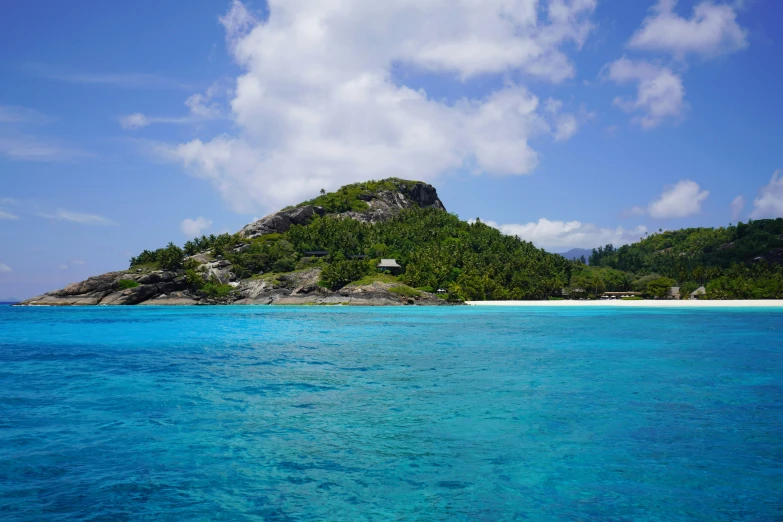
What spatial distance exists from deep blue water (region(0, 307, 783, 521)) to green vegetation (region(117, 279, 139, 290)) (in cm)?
10996

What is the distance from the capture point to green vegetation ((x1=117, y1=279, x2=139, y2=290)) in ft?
415

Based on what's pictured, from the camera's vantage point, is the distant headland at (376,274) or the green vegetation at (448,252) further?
the green vegetation at (448,252)

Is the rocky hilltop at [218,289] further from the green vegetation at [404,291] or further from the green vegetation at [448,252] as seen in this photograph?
the green vegetation at [448,252]

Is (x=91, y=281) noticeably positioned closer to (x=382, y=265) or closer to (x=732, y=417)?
(x=382, y=265)

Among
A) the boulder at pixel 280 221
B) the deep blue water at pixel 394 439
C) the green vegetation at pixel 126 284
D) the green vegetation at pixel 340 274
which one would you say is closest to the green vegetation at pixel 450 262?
the green vegetation at pixel 340 274

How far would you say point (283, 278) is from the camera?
133625 mm

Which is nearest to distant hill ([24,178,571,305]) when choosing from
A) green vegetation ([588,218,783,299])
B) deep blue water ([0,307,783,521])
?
green vegetation ([588,218,783,299])

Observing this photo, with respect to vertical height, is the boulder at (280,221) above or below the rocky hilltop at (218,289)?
above

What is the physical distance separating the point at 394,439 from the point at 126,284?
433 ft

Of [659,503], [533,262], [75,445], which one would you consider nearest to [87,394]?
[75,445]

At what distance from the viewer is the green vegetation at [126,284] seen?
12638 centimetres

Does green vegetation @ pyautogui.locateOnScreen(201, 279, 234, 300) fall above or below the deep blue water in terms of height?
above

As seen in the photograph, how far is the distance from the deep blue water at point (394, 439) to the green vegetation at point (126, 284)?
10996 cm

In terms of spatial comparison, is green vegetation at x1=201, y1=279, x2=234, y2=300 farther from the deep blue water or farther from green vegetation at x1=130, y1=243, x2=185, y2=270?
the deep blue water
